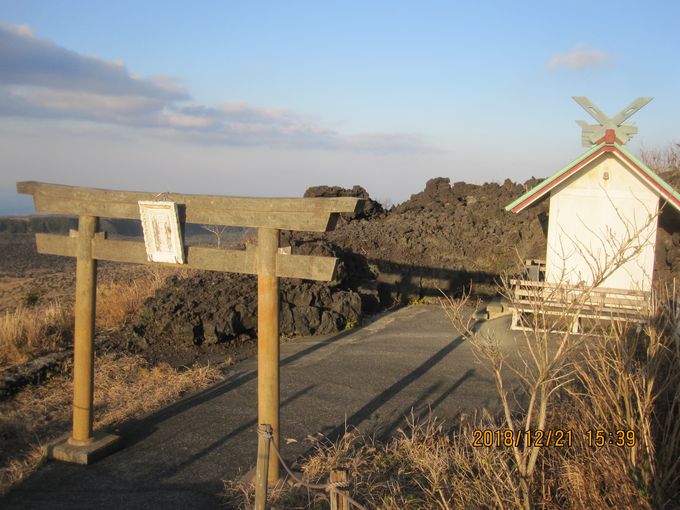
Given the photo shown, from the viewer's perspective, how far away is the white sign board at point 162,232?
5.21 m

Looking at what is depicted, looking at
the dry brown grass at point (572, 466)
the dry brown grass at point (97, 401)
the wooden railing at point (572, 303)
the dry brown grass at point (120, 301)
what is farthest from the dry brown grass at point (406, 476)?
the dry brown grass at point (120, 301)

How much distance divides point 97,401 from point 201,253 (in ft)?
10.6

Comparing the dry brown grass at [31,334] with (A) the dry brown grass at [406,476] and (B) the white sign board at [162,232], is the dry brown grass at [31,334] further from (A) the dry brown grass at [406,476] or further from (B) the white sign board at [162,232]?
(A) the dry brown grass at [406,476]

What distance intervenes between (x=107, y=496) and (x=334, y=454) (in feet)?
6.21

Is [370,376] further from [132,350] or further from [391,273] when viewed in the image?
[391,273]

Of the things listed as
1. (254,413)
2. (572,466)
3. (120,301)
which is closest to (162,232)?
(254,413)

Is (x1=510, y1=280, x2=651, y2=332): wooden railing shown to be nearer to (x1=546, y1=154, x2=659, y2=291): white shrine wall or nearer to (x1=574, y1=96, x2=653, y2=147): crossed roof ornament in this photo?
(x1=546, y1=154, x2=659, y2=291): white shrine wall

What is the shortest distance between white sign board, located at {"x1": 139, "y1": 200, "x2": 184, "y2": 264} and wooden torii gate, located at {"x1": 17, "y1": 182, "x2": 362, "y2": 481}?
0.20 feet

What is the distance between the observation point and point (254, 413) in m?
6.89

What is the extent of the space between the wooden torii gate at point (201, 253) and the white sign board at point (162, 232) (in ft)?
0.20

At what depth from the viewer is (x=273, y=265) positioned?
4.93 metres

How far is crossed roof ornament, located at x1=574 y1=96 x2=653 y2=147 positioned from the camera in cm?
1071

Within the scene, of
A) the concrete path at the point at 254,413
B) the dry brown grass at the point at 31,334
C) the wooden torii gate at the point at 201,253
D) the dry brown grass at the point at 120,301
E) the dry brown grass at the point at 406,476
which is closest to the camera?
the dry brown grass at the point at 406,476

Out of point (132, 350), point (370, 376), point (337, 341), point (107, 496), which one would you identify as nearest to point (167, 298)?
point (132, 350)
